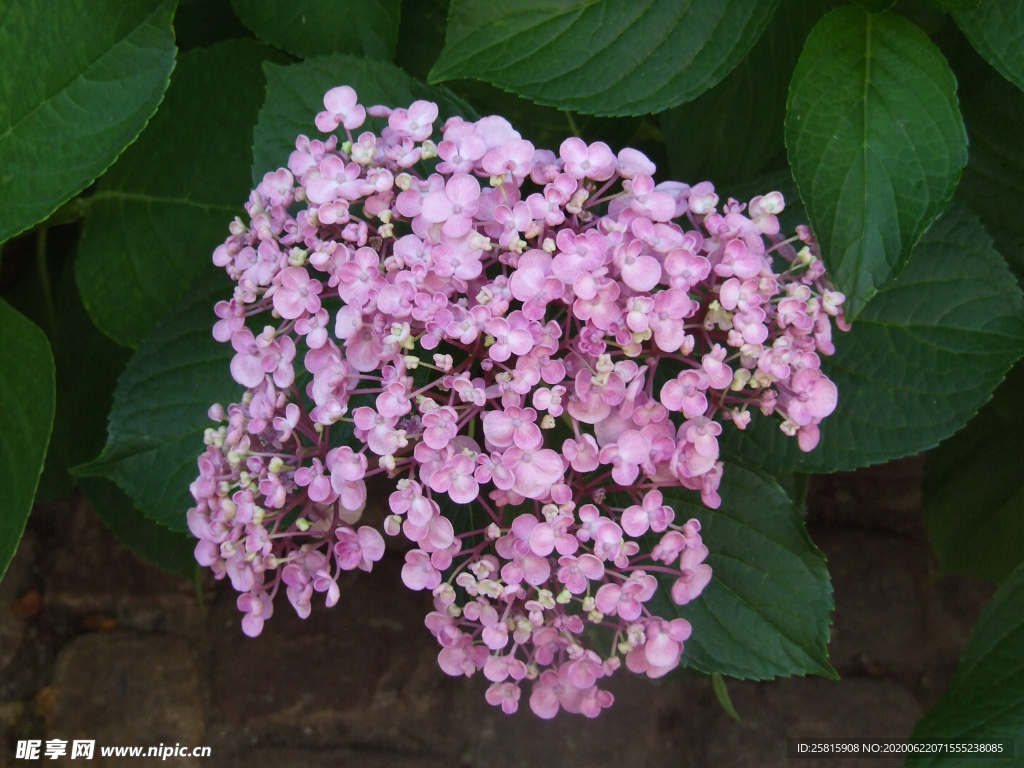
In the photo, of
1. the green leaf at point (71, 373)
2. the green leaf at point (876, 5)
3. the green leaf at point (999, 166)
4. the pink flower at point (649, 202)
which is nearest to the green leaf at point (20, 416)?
the green leaf at point (71, 373)

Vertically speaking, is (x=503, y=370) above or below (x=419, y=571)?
above

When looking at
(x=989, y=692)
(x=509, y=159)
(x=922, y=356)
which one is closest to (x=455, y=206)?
(x=509, y=159)

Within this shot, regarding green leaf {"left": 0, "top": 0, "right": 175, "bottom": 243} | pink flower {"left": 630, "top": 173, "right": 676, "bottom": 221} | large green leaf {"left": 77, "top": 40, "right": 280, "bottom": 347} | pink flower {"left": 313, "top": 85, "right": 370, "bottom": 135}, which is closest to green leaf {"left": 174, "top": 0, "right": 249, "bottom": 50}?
large green leaf {"left": 77, "top": 40, "right": 280, "bottom": 347}

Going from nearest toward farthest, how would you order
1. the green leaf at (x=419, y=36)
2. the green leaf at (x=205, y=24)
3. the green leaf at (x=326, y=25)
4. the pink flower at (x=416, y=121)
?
1. the pink flower at (x=416, y=121)
2. the green leaf at (x=326, y=25)
3. the green leaf at (x=419, y=36)
4. the green leaf at (x=205, y=24)

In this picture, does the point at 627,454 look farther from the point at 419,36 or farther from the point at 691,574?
the point at 419,36

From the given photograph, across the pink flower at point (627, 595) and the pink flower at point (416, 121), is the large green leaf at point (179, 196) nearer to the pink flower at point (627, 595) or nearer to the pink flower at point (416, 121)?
the pink flower at point (416, 121)

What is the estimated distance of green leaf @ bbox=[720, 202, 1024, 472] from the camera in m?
0.84

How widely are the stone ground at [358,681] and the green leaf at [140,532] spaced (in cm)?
28

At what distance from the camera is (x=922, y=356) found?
2.82 feet

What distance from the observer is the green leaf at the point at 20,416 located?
0.92 m

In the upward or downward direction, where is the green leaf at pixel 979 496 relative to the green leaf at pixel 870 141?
downward

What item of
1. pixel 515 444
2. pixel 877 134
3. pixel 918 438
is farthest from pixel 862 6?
pixel 515 444

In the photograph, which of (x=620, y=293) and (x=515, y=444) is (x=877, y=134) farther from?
(x=515, y=444)

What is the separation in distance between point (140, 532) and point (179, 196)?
0.45m
